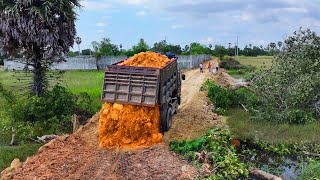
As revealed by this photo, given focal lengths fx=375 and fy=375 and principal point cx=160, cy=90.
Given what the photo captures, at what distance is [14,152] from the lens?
11523 millimetres

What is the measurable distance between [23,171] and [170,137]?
486cm

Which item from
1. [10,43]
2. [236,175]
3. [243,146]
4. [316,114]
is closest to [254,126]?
[243,146]

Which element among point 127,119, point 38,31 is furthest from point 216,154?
point 38,31

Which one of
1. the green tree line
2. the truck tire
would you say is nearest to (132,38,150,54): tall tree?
the green tree line

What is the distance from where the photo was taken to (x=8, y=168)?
9.99 meters

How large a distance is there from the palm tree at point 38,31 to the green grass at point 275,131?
26.5ft

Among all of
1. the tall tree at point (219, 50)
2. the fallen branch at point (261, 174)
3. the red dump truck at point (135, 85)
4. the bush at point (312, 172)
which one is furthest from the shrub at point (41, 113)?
the tall tree at point (219, 50)

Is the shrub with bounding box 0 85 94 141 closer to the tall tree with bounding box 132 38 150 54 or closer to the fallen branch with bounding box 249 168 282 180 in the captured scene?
the fallen branch with bounding box 249 168 282 180

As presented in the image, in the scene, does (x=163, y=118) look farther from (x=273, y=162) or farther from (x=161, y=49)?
(x=161, y=49)

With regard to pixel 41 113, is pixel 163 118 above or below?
above

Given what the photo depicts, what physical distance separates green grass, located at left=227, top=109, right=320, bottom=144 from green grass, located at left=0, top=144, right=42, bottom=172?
697cm

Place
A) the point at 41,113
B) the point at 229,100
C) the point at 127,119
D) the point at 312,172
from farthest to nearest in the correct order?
1. the point at 229,100
2. the point at 41,113
3. the point at 127,119
4. the point at 312,172

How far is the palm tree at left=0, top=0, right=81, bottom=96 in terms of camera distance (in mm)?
15336

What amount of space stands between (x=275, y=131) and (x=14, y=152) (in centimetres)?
892
